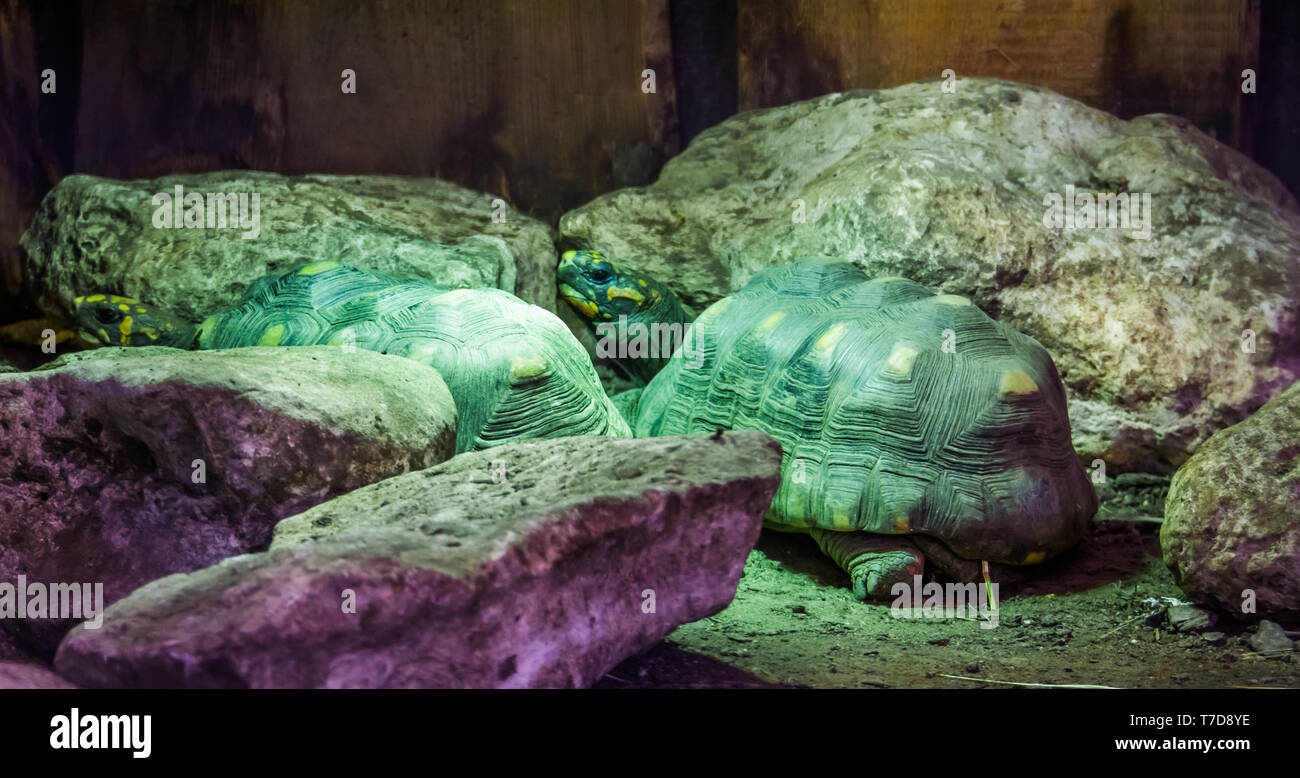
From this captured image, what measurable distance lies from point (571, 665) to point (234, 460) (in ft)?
3.86

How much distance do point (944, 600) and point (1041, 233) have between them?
2.05 metres

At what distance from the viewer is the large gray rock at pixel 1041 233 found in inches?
185

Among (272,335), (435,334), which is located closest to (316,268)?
(272,335)

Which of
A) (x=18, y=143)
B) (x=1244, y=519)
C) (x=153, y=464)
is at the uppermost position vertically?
(x=18, y=143)

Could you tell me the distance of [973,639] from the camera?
10.7 feet

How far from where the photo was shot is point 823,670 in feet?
9.04

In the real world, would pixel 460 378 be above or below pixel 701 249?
below

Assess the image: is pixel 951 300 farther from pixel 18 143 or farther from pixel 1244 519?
pixel 18 143

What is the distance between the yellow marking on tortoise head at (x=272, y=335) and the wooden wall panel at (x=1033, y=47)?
316 centimetres

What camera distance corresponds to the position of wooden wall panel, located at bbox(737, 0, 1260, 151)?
562cm

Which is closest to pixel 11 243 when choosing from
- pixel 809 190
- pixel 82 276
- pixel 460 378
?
pixel 82 276

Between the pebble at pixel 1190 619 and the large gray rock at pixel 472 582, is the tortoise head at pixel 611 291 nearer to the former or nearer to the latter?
the large gray rock at pixel 472 582

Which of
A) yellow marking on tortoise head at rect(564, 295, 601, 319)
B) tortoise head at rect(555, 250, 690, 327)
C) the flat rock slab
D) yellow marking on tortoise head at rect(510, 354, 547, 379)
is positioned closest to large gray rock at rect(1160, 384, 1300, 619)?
yellow marking on tortoise head at rect(510, 354, 547, 379)
